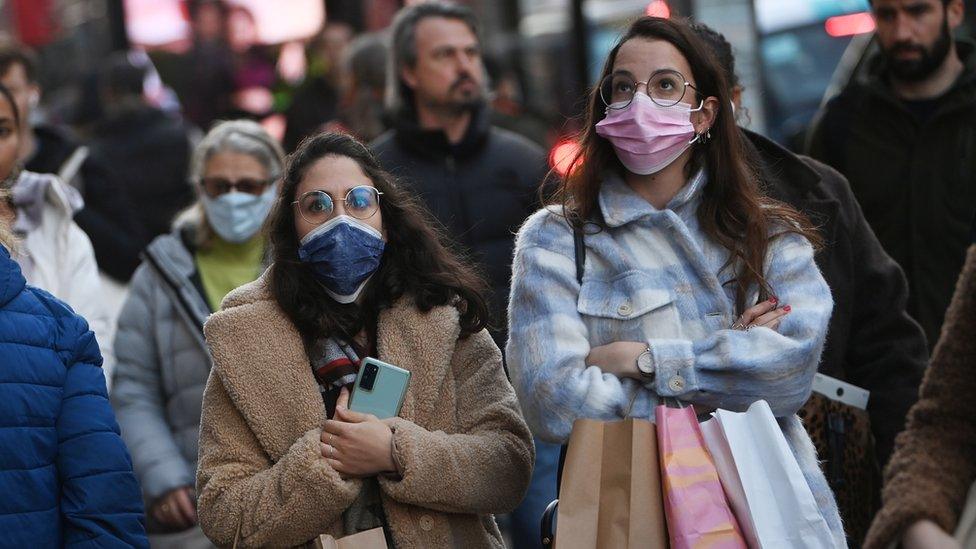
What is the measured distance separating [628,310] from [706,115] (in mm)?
646

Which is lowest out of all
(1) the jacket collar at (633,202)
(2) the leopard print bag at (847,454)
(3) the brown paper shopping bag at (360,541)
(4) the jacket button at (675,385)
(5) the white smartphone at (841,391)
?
(2) the leopard print bag at (847,454)

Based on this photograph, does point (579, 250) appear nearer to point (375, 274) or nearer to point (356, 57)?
point (375, 274)

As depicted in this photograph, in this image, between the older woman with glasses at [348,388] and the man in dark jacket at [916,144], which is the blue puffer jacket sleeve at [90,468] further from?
the man in dark jacket at [916,144]

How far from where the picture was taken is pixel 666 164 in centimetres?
477

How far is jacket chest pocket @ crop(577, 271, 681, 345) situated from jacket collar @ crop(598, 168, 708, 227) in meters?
0.17

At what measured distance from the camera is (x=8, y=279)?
4523 millimetres

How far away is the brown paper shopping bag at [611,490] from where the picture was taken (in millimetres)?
4105

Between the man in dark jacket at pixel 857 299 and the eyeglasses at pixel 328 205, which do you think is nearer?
the eyeglasses at pixel 328 205

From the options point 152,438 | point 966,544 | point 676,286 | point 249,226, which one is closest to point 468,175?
point 249,226

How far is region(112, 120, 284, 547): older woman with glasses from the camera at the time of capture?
644 centimetres

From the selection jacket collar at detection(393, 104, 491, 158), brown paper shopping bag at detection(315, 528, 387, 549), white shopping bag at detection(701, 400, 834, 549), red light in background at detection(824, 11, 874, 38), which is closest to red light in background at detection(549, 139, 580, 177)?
white shopping bag at detection(701, 400, 834, 549)

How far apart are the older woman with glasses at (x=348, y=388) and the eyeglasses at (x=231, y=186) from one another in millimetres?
1979

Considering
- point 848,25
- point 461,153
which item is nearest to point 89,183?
point 461,153

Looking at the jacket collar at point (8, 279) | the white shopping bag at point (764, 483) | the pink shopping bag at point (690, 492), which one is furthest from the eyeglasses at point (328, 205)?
the white shopping bag at point (764, 483)
